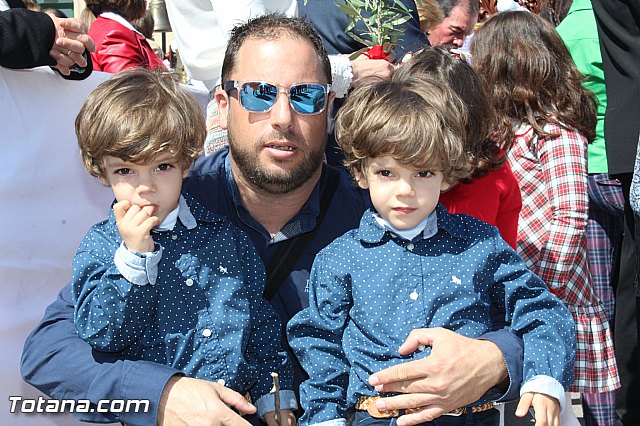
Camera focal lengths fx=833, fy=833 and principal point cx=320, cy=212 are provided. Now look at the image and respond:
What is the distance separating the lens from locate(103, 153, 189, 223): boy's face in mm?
2686

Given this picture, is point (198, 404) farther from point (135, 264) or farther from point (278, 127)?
point (278, 127)

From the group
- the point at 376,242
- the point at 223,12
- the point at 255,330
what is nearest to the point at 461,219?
the point at 376,242

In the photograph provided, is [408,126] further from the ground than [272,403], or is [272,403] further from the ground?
[408,126]

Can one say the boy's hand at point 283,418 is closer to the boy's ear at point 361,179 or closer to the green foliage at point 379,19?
the boy's ear at point 361,179

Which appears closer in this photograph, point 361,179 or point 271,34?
point 361,179

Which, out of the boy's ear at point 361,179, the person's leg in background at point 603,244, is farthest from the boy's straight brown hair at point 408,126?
the person's leg in background at point 603,244

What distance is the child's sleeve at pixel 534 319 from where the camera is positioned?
8.57 ft

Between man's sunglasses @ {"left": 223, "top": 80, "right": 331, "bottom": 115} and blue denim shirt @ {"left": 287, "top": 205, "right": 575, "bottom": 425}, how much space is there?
1.95 ft

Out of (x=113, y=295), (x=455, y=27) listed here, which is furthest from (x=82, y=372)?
(x=455, y=27)

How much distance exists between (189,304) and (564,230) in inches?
86.8

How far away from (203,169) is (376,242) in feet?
3.24

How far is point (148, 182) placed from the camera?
8.88 ft

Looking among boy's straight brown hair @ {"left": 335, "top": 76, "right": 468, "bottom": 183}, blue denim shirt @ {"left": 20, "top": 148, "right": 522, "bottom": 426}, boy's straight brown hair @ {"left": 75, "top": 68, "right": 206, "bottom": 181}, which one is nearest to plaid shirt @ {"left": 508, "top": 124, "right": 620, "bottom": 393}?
blue denim shirt @ {"left": 20, "top": 148, "right": 522, "bottom": 426}

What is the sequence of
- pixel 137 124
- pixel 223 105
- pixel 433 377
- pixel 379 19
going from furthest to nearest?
pixel 379 19 → pixel 223 105 → pixel 137 124 → pixel 433 377
